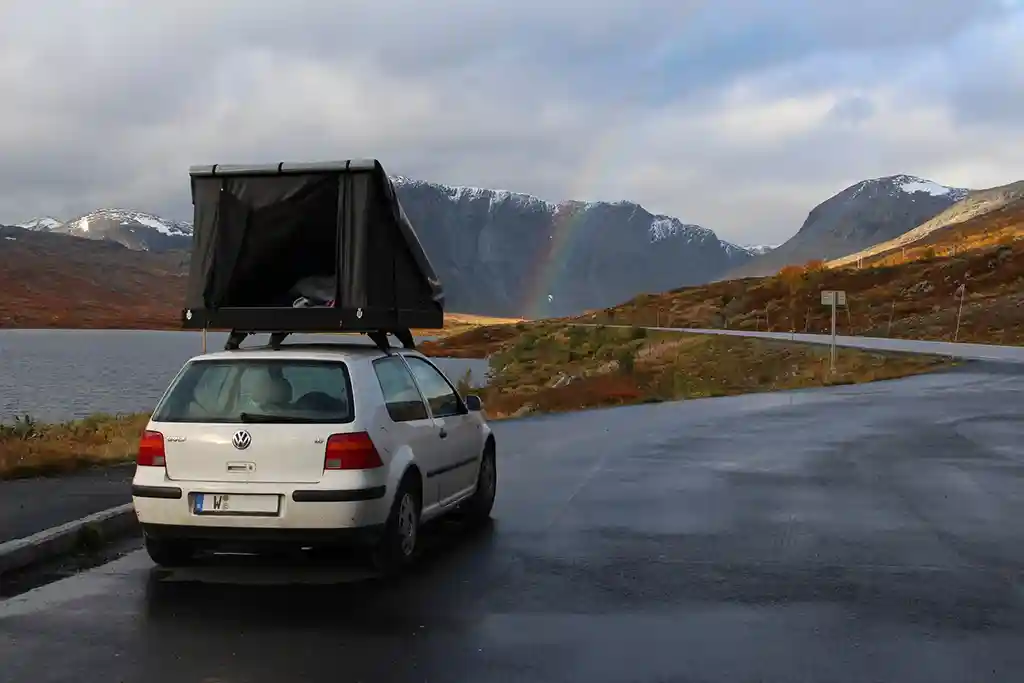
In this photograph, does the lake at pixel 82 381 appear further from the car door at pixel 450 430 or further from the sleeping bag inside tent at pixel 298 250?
the sleeping bag inside tent at pixel 298 250

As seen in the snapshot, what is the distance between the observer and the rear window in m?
7.30

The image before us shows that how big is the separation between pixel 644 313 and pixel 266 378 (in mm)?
91124

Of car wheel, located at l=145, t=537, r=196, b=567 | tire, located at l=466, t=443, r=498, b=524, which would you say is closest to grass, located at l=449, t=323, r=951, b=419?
tire, located at l=466, t=443, r=498, b=524

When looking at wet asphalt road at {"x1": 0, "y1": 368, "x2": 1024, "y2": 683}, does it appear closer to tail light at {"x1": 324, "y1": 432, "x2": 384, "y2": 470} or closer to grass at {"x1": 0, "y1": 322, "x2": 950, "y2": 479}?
tail light at {"x1": 324, "y1": 432, "x2": 384, "y2": 470}

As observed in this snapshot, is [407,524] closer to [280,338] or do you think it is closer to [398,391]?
[398,391]

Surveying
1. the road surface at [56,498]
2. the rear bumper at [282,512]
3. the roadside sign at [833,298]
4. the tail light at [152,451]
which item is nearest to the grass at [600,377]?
the road surface at [56,498]

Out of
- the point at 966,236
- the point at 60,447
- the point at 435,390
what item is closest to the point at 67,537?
the point at 435,390

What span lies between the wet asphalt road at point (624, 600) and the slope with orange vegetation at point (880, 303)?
44.5 m

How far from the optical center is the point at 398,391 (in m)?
8.04

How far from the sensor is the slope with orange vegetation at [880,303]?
59875 mm

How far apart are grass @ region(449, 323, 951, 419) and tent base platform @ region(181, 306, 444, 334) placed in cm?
1330

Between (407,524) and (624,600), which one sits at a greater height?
(407,524)

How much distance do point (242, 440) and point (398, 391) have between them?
130cm

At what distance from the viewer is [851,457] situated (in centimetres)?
1369
